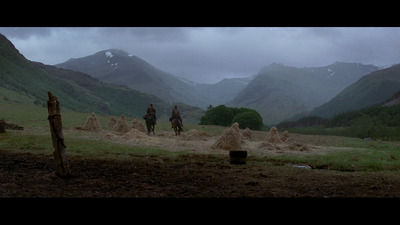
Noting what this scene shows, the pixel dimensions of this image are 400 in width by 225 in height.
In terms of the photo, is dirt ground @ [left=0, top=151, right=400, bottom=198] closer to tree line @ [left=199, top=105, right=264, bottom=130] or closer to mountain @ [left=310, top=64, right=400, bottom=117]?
tree line @ [left=199, top=105, right=264, bottom=130]

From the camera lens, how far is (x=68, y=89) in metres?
134

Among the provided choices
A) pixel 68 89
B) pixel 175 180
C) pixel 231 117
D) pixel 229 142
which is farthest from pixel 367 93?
pixel 175 180

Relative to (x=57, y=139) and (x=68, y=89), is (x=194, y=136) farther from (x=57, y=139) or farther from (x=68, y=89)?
(x=68, y=89)

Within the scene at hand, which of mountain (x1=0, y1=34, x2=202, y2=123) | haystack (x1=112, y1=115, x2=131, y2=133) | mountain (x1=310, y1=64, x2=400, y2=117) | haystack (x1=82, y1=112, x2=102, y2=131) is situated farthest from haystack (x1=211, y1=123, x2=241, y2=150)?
mountain (x1=310, y1=64, x2=400, y2=117)

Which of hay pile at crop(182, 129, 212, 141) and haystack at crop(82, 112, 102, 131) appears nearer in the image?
hay pile at crop(182, 129, 212, 141)

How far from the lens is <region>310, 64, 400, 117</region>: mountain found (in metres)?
132

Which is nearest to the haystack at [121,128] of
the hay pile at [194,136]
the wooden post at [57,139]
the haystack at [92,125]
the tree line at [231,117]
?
the haystack at [92,125]

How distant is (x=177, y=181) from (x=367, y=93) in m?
150

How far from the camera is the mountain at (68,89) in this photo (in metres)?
100

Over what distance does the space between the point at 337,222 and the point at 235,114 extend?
52932 mm

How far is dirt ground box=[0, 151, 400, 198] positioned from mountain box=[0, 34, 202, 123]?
83006 mm

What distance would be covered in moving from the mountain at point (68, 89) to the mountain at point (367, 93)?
199 ft

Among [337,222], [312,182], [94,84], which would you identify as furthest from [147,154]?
[94,84]
